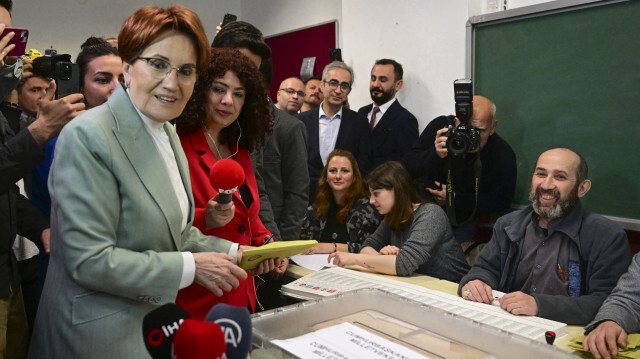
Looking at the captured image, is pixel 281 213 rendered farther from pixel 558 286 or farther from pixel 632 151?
pixel 632 151

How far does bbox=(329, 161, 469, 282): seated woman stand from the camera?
2457 mm

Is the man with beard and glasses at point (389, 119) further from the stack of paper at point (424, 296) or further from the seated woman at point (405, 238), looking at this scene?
the stack of paper at point (424, 296)

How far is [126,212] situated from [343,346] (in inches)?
20.3

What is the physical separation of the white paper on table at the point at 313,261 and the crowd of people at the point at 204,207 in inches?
3.7

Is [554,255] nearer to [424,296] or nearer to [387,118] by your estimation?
[424,296]

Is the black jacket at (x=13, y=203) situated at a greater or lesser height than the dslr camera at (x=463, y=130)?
lesser

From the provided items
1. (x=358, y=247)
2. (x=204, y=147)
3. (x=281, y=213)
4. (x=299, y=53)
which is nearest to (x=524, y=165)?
(x=358, y=247)

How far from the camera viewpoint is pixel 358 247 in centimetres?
303

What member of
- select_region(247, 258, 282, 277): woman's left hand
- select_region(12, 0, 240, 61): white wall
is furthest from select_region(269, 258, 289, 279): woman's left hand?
select_region(12, 0, 240, 61): white wall

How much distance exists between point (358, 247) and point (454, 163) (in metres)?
0.75

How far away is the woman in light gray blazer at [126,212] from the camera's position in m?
0.95

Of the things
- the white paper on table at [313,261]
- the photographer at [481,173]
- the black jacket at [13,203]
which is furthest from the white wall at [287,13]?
the black jacket at [13,203]

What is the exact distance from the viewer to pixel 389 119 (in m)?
3.85

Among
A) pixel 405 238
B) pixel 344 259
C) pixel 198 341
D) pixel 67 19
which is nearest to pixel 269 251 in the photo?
pixel 198 341
